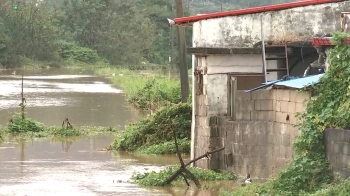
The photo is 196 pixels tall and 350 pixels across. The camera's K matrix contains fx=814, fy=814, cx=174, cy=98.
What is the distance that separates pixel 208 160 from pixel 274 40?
123 inches

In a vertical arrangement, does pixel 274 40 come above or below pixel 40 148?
above

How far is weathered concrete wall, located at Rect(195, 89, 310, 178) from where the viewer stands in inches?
591

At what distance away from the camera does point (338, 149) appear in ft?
41.3

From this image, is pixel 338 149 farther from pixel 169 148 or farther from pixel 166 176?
pixel 169 148

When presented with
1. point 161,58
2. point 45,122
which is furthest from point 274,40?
point 161,58

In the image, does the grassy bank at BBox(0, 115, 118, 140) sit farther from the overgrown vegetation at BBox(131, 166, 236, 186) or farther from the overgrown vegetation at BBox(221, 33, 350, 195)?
the overgrown vegetation at BBox(221, 33, 350, 195)

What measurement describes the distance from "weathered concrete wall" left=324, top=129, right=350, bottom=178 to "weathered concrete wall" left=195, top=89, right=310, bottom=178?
5.19 feet

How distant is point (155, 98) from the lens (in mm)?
38188

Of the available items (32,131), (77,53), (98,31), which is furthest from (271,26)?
(98,31)

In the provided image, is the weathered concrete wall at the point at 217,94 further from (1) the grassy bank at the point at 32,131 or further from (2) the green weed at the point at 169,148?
(1) the grassy bank at the point at 32,131

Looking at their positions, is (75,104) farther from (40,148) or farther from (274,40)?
(274,40)

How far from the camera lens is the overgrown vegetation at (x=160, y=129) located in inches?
907

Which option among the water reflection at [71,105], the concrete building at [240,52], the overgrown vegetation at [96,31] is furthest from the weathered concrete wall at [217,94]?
the overgrown vegetation at [96,31]

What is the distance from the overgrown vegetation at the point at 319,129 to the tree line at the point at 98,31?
81615 millimetres
